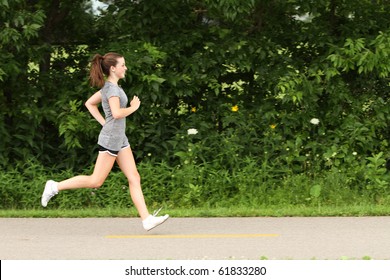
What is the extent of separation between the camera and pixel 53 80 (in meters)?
12.8

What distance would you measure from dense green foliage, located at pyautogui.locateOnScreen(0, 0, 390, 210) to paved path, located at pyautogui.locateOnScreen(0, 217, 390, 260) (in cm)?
140

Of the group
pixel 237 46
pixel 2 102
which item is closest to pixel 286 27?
pixel 237 46

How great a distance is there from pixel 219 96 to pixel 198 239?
3.88m

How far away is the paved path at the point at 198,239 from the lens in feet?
27.7

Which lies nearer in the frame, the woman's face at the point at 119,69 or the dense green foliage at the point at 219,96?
the woman's face at the point at 119,69

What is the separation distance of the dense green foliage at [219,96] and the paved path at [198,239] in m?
1.40

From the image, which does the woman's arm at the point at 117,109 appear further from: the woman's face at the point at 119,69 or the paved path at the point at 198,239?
the paved path at the point at 198,239

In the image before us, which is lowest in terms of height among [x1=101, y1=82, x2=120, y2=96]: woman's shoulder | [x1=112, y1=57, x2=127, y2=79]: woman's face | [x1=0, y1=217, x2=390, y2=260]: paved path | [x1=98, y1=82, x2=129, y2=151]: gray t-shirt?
[x1=0, y1=217, x2=390, y2=260]: paved path

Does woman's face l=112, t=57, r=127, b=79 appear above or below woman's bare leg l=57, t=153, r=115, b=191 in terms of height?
above

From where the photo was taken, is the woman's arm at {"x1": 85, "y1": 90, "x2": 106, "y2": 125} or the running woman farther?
the woman's arm at {"x1": 85, "y1": 90, "x2": 106, "y2": 125}

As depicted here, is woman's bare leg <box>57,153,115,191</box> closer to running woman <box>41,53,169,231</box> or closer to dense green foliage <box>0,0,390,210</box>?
running woman <box>41,53,169,231</box>

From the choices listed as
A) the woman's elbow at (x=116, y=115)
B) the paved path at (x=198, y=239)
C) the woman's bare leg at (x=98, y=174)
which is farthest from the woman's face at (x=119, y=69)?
the paved path at (x=198, y=239)

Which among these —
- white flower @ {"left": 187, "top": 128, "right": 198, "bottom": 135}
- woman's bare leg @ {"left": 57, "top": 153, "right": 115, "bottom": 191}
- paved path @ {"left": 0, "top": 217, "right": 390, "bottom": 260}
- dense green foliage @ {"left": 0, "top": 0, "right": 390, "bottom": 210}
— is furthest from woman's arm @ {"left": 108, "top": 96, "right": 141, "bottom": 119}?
white flower @ {"left": 187, "top": 128, "right": 198, "bottom": 135}

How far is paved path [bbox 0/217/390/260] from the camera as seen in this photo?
845cm
